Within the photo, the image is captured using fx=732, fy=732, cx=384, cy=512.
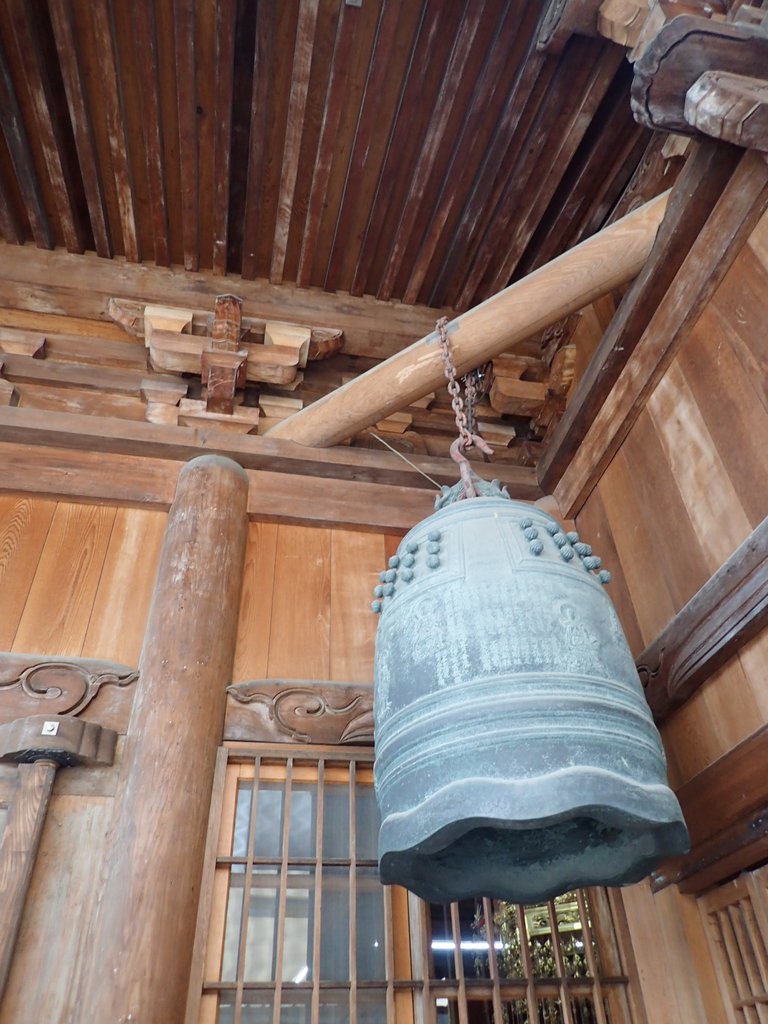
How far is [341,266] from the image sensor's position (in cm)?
386

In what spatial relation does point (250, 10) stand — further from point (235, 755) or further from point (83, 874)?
point (83, 874)

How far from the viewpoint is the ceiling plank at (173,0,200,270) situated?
2.89 meters

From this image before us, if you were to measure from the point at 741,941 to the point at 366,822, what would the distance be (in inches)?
45.2

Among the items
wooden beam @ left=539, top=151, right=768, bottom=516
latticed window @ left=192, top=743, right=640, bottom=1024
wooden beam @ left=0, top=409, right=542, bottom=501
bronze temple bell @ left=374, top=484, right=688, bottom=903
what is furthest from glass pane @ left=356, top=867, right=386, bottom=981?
wooden beam @ left=539, top=151, right=768, bottom=516

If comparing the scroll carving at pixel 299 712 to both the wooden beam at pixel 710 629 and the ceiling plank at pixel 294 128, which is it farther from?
the ceiling plank at pixel 294 128

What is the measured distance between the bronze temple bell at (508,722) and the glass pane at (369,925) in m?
0.62

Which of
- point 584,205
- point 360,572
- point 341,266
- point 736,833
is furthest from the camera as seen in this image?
point 341,266

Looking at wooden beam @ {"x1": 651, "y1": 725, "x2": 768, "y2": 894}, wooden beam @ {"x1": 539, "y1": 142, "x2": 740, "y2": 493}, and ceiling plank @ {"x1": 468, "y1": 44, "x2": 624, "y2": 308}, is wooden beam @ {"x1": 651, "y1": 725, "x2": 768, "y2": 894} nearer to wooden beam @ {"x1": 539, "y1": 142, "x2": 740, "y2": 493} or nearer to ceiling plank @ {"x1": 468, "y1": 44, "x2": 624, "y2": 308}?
wooden beam @ {"x1": 539, "y1": 142, "x2": 740, "y2": 493}

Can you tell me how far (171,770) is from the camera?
7.41ft

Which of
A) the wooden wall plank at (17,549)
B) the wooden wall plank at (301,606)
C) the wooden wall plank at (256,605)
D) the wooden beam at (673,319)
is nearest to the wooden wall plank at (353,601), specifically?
the wooden wall plank at (301,606)

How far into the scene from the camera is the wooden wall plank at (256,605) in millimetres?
2744

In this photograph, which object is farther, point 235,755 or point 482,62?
point 482,62

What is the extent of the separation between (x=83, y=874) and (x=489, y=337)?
7.33 feet

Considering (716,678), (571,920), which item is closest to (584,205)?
(716,678)
